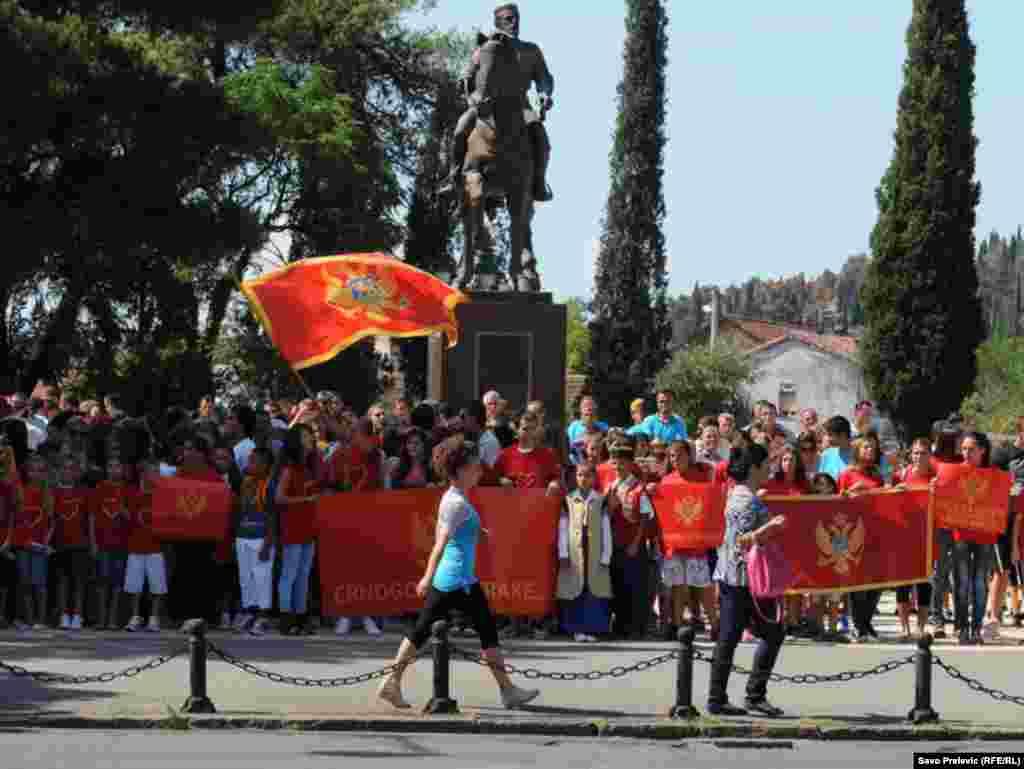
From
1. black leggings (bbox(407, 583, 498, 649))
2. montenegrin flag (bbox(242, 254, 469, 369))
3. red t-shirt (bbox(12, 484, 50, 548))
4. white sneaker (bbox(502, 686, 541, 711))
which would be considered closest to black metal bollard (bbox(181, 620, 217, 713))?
black leggings (bbox(407, 583, 498, 649))

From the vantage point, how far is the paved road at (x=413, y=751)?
1237 cm

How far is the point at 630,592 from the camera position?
19.5 m

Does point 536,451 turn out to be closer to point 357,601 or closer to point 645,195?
point 357,601

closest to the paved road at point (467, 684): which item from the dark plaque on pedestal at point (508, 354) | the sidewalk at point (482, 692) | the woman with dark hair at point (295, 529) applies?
the sidewalk at point (482, 692)

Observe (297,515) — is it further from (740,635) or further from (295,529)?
(740,635)

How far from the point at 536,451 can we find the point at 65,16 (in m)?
12.4

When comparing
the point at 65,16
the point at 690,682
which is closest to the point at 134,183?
the point at 65,16

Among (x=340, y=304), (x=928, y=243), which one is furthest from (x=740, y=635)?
(x=928, y=243)

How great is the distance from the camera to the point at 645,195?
65.9 meters

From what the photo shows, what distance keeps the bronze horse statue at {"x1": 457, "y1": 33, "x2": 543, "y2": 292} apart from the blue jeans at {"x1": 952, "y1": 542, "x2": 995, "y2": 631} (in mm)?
7816

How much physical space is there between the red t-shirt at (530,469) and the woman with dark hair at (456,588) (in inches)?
199

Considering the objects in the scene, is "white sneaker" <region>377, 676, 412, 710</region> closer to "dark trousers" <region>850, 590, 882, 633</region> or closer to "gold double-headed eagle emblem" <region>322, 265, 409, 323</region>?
"dark trousers" <region>850, 590, 882, 633</region>

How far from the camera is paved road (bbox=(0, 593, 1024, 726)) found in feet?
47.5

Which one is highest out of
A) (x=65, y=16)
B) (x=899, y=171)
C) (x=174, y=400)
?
(x=899, y=171)
